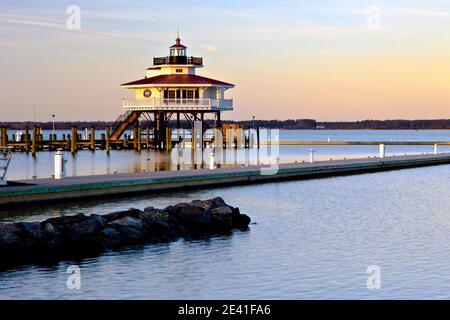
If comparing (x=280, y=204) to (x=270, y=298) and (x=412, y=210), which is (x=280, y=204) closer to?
(x=412, y=210)

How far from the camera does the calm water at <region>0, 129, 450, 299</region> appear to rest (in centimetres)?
1744

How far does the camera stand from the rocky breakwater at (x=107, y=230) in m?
20.3

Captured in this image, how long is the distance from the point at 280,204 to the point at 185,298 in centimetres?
1625

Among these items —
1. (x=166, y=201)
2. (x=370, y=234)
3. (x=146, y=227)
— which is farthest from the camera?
(x=166, y=201)

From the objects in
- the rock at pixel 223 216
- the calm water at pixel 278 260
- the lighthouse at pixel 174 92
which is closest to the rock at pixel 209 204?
the rock at pixel 223 216

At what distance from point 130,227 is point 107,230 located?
30.0 inches

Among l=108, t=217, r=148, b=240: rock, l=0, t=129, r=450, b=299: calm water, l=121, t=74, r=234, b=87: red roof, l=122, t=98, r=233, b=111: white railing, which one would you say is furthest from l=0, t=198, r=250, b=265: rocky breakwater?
l=121, t=74, r=234, b=87: red roof

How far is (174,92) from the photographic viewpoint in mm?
78312

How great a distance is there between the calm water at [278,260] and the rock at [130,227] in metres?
0.68

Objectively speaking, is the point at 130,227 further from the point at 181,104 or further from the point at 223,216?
the point at 181,104

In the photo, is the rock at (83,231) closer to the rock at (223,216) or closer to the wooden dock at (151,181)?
the rock at (223,216)

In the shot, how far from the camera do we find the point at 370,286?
58.4ft

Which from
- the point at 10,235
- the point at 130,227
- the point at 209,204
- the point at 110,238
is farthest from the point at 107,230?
the point at 209,204

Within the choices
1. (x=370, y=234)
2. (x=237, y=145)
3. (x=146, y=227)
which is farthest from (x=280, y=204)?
(x=237, y=145)
